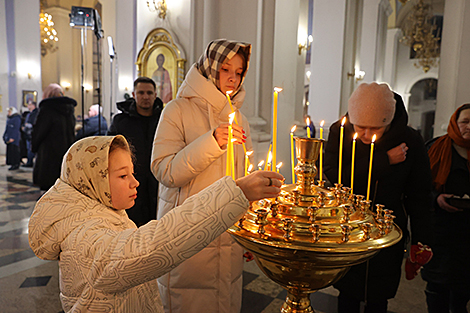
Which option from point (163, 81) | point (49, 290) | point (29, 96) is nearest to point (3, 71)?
point (29, 96)

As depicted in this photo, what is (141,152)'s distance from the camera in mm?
3119

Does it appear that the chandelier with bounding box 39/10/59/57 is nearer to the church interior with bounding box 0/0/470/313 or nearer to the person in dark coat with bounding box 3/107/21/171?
the church interior with bounding box 0/0/470/313

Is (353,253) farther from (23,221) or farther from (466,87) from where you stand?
(23,221)

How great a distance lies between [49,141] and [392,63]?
1622 cm

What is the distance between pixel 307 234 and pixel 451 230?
196cm

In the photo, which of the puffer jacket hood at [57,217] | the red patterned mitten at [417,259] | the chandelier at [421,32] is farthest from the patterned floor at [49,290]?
the chandelier at [421,32]

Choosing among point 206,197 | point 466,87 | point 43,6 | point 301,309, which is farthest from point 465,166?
point 43,6

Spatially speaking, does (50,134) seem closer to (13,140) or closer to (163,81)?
(163,81)

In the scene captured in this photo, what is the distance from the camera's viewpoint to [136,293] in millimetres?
1097

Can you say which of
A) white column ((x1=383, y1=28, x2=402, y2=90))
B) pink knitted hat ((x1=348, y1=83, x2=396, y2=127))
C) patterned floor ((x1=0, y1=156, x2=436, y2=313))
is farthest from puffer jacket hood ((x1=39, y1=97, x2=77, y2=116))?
white column ((x1=383, y1=28, x2=402, y2=90))

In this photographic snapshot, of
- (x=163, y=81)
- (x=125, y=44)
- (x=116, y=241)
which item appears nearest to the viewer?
(x=116, y=241)

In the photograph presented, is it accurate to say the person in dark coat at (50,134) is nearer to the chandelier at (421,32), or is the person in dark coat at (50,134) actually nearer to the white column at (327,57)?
the white column at (327,57)

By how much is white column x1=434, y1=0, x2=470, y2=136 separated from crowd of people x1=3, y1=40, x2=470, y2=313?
2.49 metres

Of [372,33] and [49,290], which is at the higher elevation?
[372,33]
